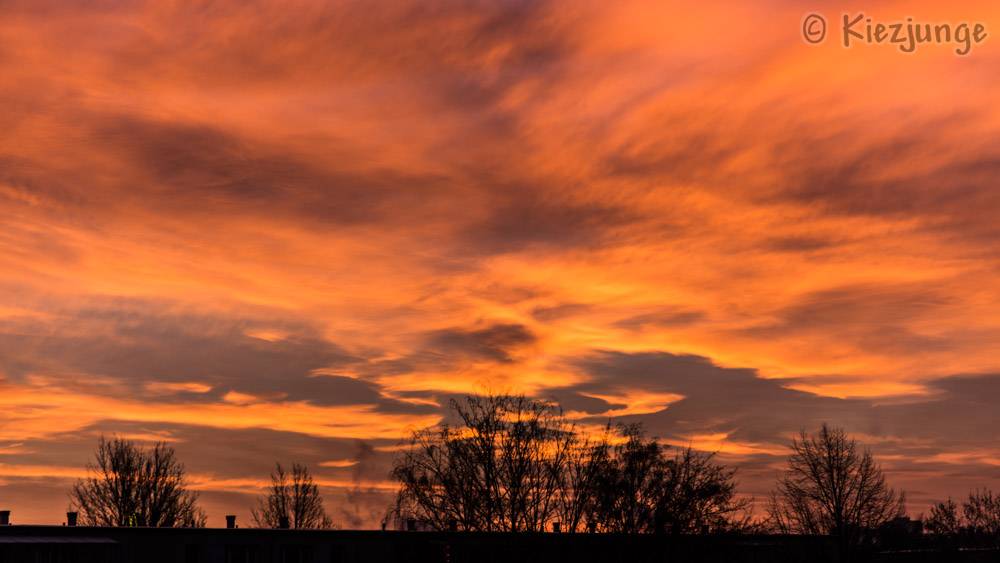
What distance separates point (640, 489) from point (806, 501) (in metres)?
26.4

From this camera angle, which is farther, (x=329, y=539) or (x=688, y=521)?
(x=688, y=521)

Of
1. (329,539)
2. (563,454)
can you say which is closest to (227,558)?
(329,539)

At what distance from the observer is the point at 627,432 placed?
8538 centimetres

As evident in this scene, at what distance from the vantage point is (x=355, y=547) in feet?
218

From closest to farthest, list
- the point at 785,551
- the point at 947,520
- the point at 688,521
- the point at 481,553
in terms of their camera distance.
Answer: the point at 481,553, the point at 688,521, the point at 785,551, the point at 947,520

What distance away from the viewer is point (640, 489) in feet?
272

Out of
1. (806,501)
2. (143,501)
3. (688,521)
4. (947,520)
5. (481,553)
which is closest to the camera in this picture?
(481,553)

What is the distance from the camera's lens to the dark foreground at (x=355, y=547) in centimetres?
5500

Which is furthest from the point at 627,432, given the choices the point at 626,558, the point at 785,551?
the point at 785,551

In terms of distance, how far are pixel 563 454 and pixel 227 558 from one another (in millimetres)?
31376

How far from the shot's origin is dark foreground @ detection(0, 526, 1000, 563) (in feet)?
180

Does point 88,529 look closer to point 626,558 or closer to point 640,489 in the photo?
point 626,558

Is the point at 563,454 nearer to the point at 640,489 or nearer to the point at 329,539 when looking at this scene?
the point at 640,489

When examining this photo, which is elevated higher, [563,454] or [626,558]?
[563,454]
